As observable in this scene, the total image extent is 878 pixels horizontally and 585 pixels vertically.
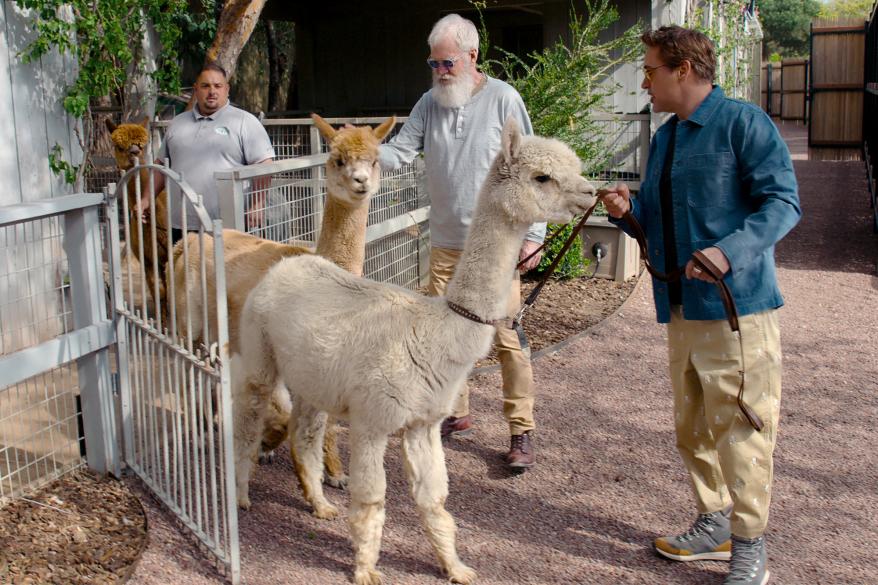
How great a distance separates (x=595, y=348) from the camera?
7.14 m

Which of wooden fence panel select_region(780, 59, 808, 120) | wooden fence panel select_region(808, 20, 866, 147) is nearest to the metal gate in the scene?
wooden fence panel select_region(808, 20, 866, 147)

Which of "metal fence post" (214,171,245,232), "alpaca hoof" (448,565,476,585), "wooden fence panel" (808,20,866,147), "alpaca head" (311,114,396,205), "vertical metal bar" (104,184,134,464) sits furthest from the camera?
"wooden fence panel" (808,20,866,147)

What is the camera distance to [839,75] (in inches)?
749

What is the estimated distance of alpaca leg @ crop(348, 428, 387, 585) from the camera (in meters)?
3.47

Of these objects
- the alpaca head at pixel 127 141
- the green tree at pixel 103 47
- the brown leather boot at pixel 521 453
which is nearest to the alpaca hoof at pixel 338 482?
the brown leather boot at pixel 521 453

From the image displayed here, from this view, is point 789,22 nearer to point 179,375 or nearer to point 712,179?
point 712,179

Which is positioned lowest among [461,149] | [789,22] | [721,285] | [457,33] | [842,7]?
[721,285]

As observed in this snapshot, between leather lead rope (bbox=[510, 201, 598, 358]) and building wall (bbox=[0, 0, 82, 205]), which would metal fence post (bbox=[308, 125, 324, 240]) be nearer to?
leather lead rope (bbox=[510, 201, 598, 358])

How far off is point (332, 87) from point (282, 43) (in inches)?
348

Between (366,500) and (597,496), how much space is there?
1.52 m

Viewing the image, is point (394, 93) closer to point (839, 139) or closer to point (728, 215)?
point (839, 139)

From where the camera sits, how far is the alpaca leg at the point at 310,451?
4160 millimetres

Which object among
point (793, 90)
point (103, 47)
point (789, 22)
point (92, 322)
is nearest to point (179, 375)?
point (92, 322)

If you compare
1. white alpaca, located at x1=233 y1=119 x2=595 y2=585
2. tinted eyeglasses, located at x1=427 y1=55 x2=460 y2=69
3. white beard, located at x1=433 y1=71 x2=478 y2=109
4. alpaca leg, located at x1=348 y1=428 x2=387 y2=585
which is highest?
tinted eyeglasses, located at x1=427 y1=55 x2=460 y2=69
